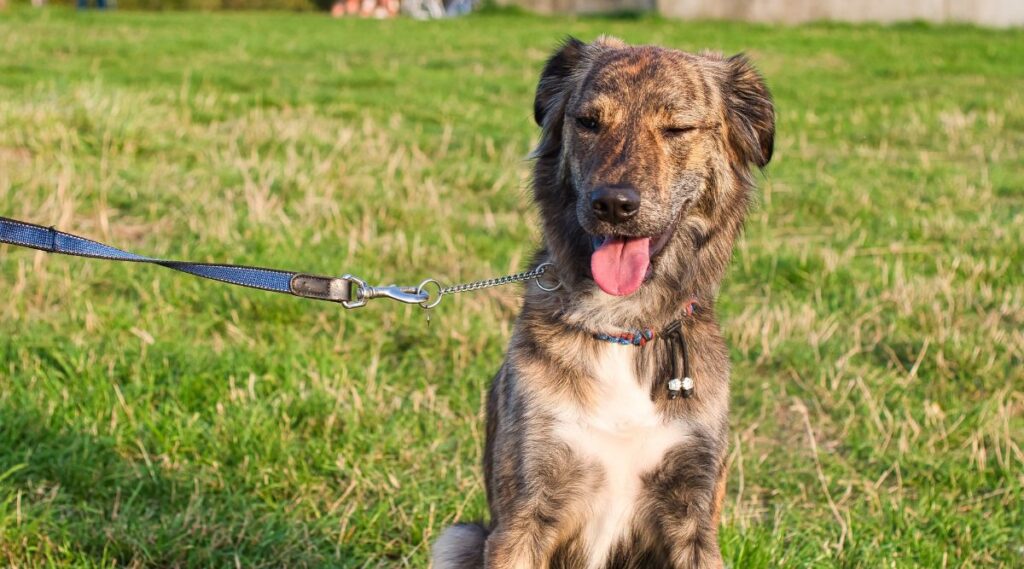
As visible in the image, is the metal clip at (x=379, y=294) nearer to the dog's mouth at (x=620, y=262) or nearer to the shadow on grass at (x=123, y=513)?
the dog's mouth at (x=620, y=262)

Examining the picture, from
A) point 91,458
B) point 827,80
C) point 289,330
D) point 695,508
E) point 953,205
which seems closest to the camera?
point 695,508

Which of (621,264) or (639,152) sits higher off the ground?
(639,152)

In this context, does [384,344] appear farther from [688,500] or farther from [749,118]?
[688,500]

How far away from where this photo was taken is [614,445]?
10.5 ft

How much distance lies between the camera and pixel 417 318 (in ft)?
19.5

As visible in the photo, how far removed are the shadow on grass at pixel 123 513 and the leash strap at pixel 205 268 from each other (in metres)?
1.02

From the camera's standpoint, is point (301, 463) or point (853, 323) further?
point (853, 323)

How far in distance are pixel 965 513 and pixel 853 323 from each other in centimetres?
189

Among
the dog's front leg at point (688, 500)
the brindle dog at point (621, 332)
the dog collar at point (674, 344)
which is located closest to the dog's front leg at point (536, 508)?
the brindle dog at point (621, 332)

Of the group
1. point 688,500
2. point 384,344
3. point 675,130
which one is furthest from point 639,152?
point 384,344

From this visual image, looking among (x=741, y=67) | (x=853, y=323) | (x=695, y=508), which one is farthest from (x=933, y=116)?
(x=695, y=508)

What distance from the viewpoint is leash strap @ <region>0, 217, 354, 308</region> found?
10.6ft

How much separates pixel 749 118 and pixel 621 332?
84 centimetres

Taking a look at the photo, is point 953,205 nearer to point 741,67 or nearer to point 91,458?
point 741,67
